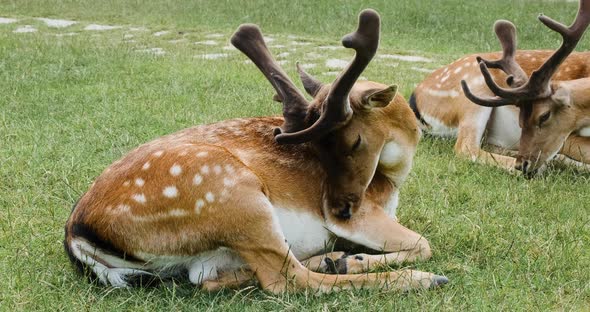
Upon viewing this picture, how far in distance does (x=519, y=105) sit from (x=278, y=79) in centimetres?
265

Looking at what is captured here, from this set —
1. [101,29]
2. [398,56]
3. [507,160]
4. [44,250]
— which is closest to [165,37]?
[101,29]

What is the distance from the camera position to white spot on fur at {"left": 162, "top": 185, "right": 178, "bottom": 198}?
3.69 metres

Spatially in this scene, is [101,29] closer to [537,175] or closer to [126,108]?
[126,108]

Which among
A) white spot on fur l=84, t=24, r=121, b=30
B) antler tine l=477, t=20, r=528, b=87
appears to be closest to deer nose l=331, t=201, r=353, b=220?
antler tine l=477, t=20, r=528, b=87

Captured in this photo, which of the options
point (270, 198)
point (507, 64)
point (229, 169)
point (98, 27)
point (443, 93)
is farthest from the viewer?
point (98, 27)

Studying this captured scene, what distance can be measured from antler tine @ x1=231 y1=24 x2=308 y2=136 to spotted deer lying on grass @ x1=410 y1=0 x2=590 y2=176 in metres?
2.06

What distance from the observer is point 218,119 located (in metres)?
6.88

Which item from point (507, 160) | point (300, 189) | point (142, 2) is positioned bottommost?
point (142, 2)

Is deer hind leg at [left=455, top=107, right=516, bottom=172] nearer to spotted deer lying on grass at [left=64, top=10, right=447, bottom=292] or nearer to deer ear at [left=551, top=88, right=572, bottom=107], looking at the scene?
deer ear at [left=551, top=88, right=572, bottom=107]

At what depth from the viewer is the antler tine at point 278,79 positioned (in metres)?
3.99

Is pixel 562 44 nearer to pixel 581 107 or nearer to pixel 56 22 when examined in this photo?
pixel 581 107

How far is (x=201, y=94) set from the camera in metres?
7.95

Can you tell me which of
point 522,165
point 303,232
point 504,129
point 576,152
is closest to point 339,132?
point 303,232

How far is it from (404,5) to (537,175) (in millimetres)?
9544
